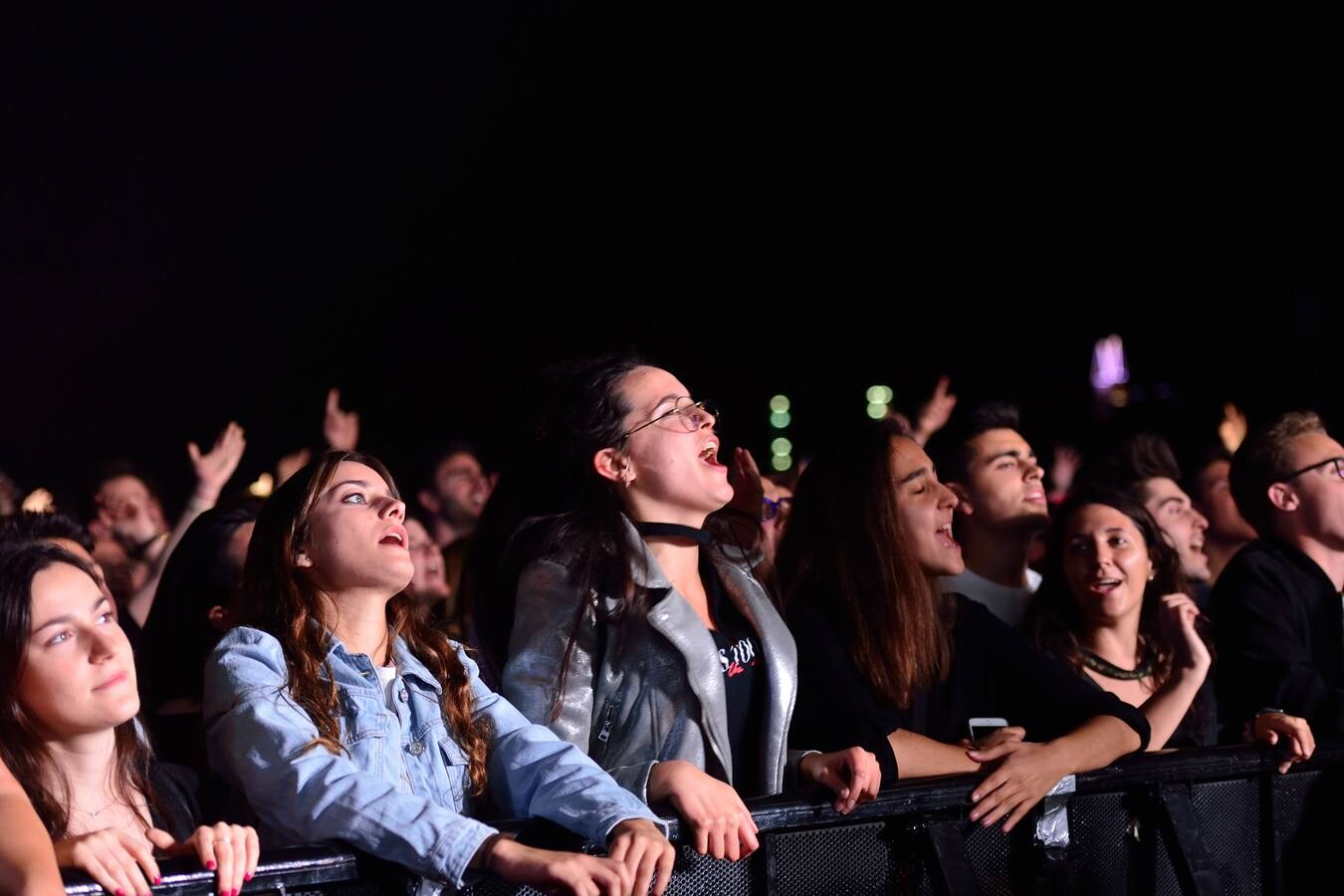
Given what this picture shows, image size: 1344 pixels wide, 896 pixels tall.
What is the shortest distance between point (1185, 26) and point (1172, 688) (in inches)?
352

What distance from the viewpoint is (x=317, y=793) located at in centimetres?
226

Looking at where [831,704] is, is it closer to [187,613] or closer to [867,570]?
[867,570]

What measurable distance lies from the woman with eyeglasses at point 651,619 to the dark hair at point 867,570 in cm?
27

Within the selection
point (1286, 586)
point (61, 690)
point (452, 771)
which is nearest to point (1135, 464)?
point (1286, 586)

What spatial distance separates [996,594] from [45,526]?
8.74ft

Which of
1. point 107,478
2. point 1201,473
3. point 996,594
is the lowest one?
point 996,594

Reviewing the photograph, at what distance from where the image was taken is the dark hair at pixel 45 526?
363 cm

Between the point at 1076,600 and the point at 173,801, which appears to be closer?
the point at 173,801

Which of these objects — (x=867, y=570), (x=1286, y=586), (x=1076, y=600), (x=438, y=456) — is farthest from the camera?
(x=438, y=456)

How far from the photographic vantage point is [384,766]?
8.14ft

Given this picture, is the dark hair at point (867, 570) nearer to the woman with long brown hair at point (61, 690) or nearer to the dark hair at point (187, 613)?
the dark hair at point (187, 613)

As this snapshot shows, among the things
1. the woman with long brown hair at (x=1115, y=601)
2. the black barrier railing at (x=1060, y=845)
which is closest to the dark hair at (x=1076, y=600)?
the woman with long brown hair at (x=1115, y=601)

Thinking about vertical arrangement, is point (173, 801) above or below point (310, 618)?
below

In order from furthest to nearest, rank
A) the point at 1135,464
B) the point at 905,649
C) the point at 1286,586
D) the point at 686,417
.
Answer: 1. the point at 1135,464
2. the point at 1286,586
3. the point at 905,649
4. the point at 686,417
